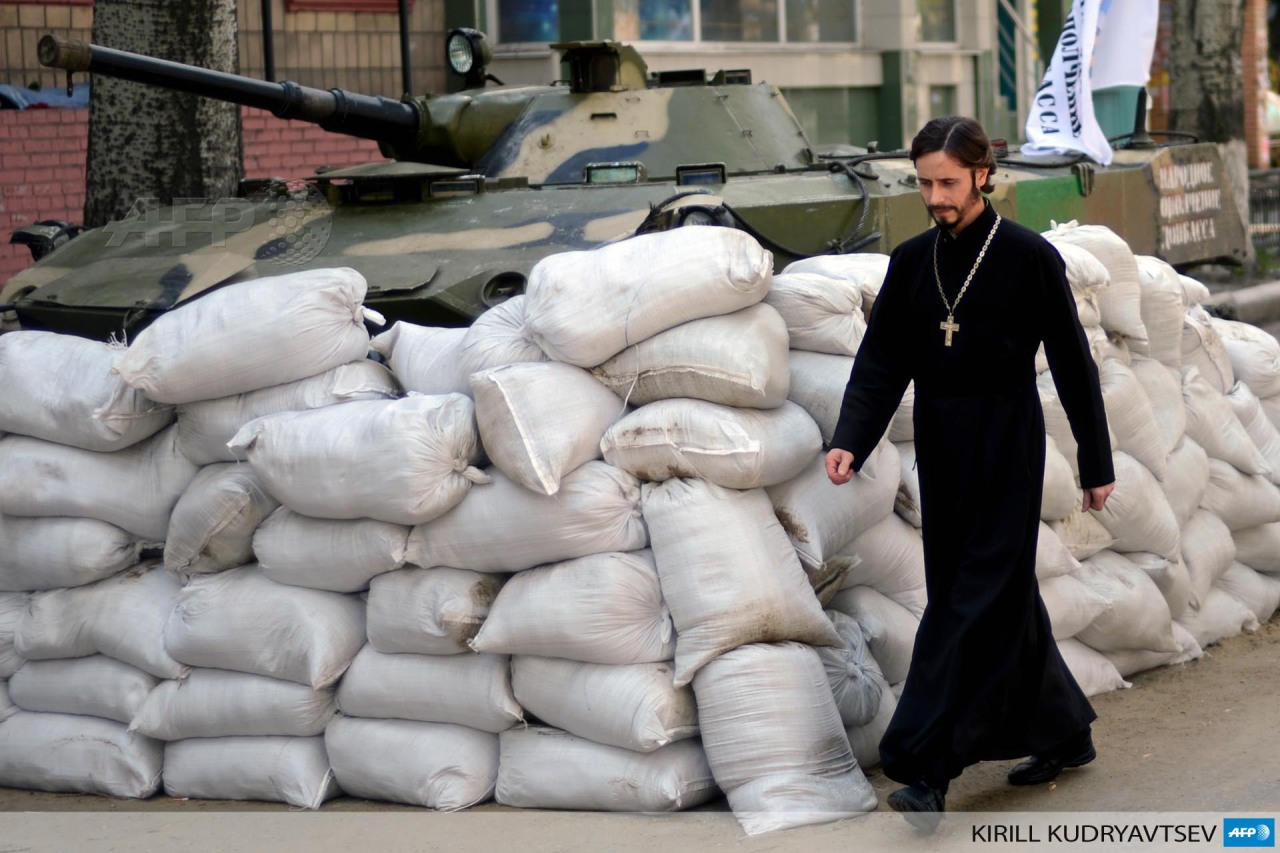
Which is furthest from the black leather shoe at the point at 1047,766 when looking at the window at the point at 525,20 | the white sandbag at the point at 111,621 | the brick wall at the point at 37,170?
the window at the point at 525,20

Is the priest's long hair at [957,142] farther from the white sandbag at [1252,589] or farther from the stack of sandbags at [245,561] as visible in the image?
the white sandbag at [1252,589]

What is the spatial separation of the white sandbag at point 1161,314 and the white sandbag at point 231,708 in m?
2.82

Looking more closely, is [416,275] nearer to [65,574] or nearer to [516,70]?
[65,574]

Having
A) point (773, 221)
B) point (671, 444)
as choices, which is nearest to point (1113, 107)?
point (773, 221)

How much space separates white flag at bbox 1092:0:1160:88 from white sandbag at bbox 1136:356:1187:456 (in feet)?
16.4

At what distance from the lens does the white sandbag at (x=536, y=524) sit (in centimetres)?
411

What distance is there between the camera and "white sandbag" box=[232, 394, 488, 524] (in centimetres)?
416

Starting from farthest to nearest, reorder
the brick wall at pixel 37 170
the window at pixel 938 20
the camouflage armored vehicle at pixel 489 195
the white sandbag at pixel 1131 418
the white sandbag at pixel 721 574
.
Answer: the window at pixel 938 20
the brick wall at pixel 37 170
the camouflage armored vehicle at pixel 489 195
the white sandbag at pixel 1131 418
the white sandbag at pixel 721 574

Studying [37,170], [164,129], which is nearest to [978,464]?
[164,129]

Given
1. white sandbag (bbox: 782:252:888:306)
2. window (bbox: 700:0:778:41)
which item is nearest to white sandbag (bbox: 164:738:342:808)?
white sandbag (bbox: 782:252:888:306)

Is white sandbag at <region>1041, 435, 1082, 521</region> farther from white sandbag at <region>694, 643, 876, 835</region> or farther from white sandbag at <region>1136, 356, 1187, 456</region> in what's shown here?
white sandbag at <region>694, 643, 876, 835</region>

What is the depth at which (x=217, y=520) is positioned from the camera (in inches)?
176

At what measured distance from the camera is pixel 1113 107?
10125mm

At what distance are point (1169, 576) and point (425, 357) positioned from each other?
2316 mm
